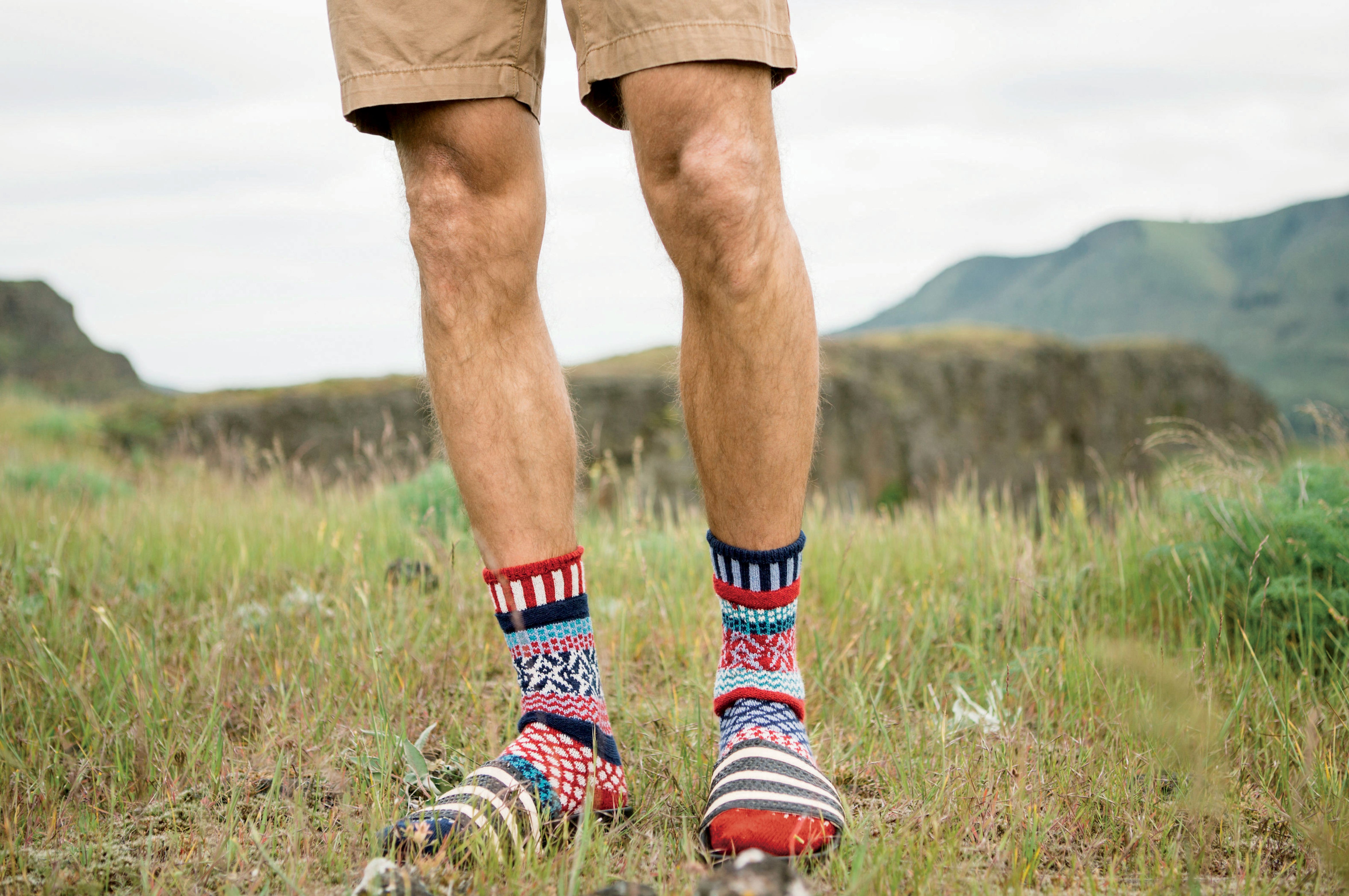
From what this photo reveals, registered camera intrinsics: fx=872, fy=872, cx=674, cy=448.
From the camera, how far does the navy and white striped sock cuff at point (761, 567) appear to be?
1219 millimetres

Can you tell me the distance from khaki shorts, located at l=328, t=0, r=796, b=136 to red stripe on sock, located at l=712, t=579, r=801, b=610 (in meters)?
0.71

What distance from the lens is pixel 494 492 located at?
1.30m

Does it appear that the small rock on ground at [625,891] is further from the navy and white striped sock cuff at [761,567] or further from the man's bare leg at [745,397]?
the navy and white striped sock cuff at [761,567]

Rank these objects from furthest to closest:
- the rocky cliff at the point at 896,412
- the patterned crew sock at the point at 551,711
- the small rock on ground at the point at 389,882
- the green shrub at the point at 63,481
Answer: the rocky cliff at the point at 896,412 → the green shrub at the point at 63,481 → the patterned crew sock at the point at 551,711 → the small rock on ground at the point at 389,882

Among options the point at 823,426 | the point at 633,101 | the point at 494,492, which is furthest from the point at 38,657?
the point at 823,426

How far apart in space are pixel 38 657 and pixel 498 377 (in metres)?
1.05

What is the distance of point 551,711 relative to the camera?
1.25 m

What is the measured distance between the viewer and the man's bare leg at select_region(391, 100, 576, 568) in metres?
1.28

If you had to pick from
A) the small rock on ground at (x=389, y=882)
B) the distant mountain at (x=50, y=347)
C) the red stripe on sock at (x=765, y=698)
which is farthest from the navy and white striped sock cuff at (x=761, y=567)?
the distant mountain at (x=50, y=347)

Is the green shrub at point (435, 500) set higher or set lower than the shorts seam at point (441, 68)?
lower

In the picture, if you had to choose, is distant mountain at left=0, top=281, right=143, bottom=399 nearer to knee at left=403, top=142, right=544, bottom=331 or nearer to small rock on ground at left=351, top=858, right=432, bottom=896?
knee at left=403, top=142, right=544, bottom=331

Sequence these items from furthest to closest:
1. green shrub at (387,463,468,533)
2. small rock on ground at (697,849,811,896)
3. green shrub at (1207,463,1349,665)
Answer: green shrub at (387,463,468,533) < green shrub at (1207,463,1349,665) < small rock on ground at (697,849,811,896)

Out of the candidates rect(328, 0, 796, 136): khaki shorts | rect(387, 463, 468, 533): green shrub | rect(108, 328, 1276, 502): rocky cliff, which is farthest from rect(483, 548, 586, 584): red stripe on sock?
rect(108, 328, 1276, 502): rocky cliff

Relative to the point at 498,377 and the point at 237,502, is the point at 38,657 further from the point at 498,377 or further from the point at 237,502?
the point at 237,502
